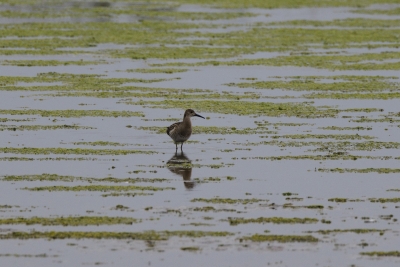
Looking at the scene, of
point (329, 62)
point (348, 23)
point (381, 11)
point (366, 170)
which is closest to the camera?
point (366, 170)

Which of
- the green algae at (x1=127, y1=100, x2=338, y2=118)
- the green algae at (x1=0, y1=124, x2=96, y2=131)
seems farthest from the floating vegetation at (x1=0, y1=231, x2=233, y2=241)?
the green algae at (x1=127, y1=100, x2=338, y2=118)

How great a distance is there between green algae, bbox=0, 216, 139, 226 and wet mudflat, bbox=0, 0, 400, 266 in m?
0.03

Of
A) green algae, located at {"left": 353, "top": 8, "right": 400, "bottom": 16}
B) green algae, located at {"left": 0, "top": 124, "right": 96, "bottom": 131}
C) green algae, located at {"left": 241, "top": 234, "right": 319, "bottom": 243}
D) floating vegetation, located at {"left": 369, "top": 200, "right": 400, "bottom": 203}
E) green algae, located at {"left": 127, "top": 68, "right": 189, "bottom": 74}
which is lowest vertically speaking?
green algae, located at {"left": 241, "top": 234, "right": 319, "bottom": 243}

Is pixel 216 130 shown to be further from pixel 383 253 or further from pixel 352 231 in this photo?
pixel 383 253

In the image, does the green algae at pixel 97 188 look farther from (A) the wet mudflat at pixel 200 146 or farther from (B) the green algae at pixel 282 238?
(B) the green algae at pixel 282 238

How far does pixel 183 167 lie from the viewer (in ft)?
65.2

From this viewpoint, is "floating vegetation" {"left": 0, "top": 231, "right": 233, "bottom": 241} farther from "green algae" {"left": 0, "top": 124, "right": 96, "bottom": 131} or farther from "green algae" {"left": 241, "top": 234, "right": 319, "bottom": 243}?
"green algae" {"left": 0, "top": 124, "right": 96, "bottom": 131}

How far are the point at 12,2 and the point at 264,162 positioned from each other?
36816mm

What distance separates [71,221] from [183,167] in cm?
455

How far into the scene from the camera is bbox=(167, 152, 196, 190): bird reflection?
18.5 m

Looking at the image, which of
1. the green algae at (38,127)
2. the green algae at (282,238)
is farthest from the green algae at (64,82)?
the green algae at (282,238)

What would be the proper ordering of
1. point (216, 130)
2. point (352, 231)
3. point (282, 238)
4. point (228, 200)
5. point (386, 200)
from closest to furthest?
point (282, 238), point (352, 231), point (228, 200), point (386, 200), point (216, 130)

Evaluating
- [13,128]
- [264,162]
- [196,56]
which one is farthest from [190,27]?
[264,162]

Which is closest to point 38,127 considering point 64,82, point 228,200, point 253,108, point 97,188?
point 253,108
